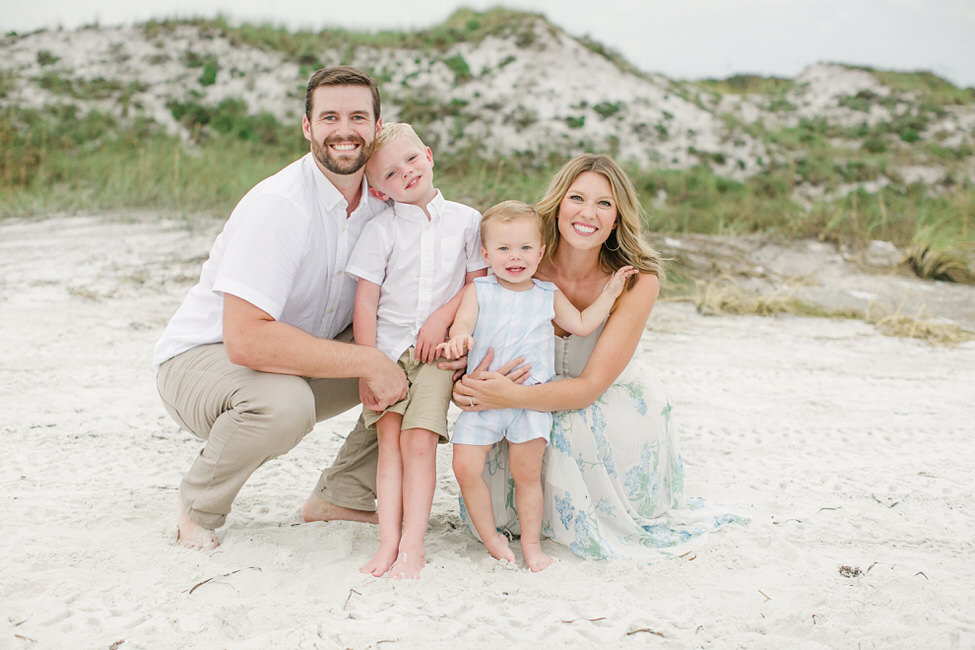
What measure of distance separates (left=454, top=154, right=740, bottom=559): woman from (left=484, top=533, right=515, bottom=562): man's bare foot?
0.23 meters

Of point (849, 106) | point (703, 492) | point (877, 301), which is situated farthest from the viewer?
point (849, 106)

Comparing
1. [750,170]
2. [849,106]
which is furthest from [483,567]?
[849,106]

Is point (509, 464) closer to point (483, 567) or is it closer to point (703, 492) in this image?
point (483, 567)

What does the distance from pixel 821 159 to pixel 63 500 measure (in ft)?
38.8

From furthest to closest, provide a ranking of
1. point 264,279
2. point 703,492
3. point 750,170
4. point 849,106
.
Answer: point 849,106 → point 750,170 → point 703,492 → point 264,279

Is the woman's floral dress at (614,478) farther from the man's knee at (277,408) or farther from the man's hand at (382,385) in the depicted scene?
the man's knee at (277,408)

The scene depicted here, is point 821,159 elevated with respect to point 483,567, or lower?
elevated

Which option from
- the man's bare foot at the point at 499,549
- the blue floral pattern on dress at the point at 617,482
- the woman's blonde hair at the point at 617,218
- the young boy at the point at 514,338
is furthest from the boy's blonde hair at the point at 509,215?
the man's bare foot at the point at 499,549

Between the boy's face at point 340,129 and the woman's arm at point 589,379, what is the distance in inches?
35.2

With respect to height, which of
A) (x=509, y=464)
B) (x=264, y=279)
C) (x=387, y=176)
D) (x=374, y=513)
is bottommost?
(x=374, y=513)

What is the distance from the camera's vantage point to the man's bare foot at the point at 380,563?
2.55 meters

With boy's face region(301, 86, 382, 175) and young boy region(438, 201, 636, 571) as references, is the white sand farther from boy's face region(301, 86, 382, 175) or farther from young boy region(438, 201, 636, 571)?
boy's face region(301, 86, 382, 175)

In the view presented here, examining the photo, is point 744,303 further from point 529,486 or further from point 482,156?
point 482,156

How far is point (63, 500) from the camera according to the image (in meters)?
3.06
